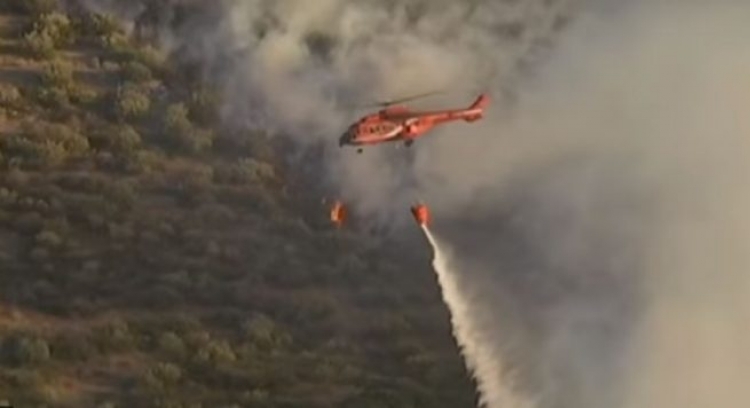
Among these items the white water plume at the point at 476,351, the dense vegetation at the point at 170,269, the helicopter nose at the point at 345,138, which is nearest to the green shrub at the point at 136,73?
the dense vegetation at the point at 170,269

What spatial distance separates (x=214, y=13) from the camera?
4756 cm

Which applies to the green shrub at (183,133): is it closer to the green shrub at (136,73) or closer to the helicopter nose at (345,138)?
the green shrub at (136,73)

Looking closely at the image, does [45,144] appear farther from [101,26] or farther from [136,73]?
[101,26]

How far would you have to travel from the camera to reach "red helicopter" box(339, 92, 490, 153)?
40.6m

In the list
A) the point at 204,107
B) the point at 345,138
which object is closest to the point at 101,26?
the point at 204,107

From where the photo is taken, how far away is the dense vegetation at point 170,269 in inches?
1405

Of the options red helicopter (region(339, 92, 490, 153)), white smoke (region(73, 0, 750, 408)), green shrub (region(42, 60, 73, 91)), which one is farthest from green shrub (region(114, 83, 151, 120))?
red helicopter (region(339, 92, 490, 153))

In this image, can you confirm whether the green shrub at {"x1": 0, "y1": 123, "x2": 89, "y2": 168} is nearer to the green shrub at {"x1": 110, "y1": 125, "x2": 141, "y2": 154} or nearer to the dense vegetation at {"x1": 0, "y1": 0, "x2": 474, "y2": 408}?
the dense vegetation at {"x1": 0, "y1": 0, "x2": 474, "y2": 408}

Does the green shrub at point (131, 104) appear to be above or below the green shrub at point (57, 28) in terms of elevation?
below

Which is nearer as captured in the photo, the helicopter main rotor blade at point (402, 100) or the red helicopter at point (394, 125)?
the red helicopter at point (394, 125)

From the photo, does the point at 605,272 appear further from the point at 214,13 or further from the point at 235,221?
the point at 214,13

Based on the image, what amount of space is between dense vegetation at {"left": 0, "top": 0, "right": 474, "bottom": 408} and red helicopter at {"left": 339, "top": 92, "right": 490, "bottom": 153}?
2781 millimetres

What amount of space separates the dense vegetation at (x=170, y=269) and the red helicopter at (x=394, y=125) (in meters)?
2.78

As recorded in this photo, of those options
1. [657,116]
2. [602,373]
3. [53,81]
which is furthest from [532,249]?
[53,81]
